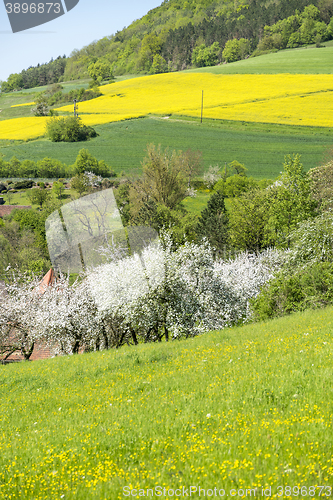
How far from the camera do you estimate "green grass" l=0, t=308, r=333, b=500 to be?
535cm

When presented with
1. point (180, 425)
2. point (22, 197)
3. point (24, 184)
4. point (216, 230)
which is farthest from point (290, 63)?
point (180, 425)

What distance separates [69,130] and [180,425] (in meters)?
127

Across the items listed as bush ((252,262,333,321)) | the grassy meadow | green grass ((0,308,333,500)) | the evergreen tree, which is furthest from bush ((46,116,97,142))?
green grass ((0,308,333,500))

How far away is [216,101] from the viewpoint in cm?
12656

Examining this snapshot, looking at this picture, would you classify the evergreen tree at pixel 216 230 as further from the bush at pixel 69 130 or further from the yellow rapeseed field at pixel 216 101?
the bush at pixel 69 130

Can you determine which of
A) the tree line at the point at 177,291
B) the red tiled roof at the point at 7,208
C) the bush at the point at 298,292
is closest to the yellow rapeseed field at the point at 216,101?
the red tiled roof at the point at 7,208

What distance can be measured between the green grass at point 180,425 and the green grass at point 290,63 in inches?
5856

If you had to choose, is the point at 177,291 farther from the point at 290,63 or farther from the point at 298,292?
the point at 290,63

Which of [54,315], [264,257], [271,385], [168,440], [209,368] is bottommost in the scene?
[264,257]

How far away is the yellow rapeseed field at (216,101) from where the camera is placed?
110812 mm

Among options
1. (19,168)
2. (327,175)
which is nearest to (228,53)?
→ (19,168)

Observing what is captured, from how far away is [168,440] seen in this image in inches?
258

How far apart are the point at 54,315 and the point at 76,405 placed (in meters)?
20.0

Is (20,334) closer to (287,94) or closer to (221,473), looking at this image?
(221,473)
